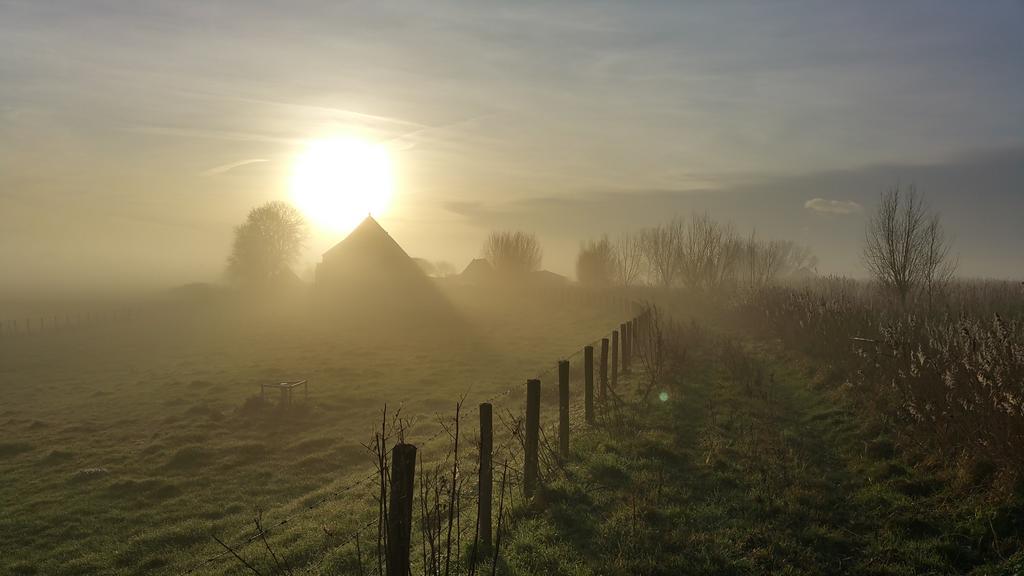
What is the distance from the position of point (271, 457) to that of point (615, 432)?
9.47 m

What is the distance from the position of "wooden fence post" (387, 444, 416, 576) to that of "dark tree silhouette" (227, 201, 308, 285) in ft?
233

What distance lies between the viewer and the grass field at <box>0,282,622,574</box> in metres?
10.5

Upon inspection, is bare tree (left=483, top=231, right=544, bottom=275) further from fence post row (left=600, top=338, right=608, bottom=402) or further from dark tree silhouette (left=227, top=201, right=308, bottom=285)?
fence post row (left=600, top=338, right=608, bottom=402)

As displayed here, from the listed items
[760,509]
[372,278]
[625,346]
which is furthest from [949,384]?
[372,278]

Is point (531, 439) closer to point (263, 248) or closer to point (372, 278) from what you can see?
point (372, 278)

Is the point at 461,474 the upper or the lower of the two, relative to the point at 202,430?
upper

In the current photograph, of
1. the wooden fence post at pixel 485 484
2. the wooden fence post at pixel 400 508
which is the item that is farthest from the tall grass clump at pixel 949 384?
the wooden fence post at pixel 400 508

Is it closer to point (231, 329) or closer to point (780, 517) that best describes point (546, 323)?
point (231, 329)

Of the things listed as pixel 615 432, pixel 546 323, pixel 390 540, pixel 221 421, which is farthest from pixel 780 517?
pixel 546 323

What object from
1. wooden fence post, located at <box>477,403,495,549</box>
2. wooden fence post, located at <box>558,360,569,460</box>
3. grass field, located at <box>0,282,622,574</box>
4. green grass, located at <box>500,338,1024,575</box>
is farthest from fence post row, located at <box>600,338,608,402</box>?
wooden fence post, located at <box>477,403,495,549</box>

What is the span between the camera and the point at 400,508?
4371mm

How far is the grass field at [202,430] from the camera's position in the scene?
1050 cm

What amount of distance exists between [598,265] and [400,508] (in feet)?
308

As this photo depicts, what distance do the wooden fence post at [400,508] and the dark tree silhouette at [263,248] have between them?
71060 millimetres
